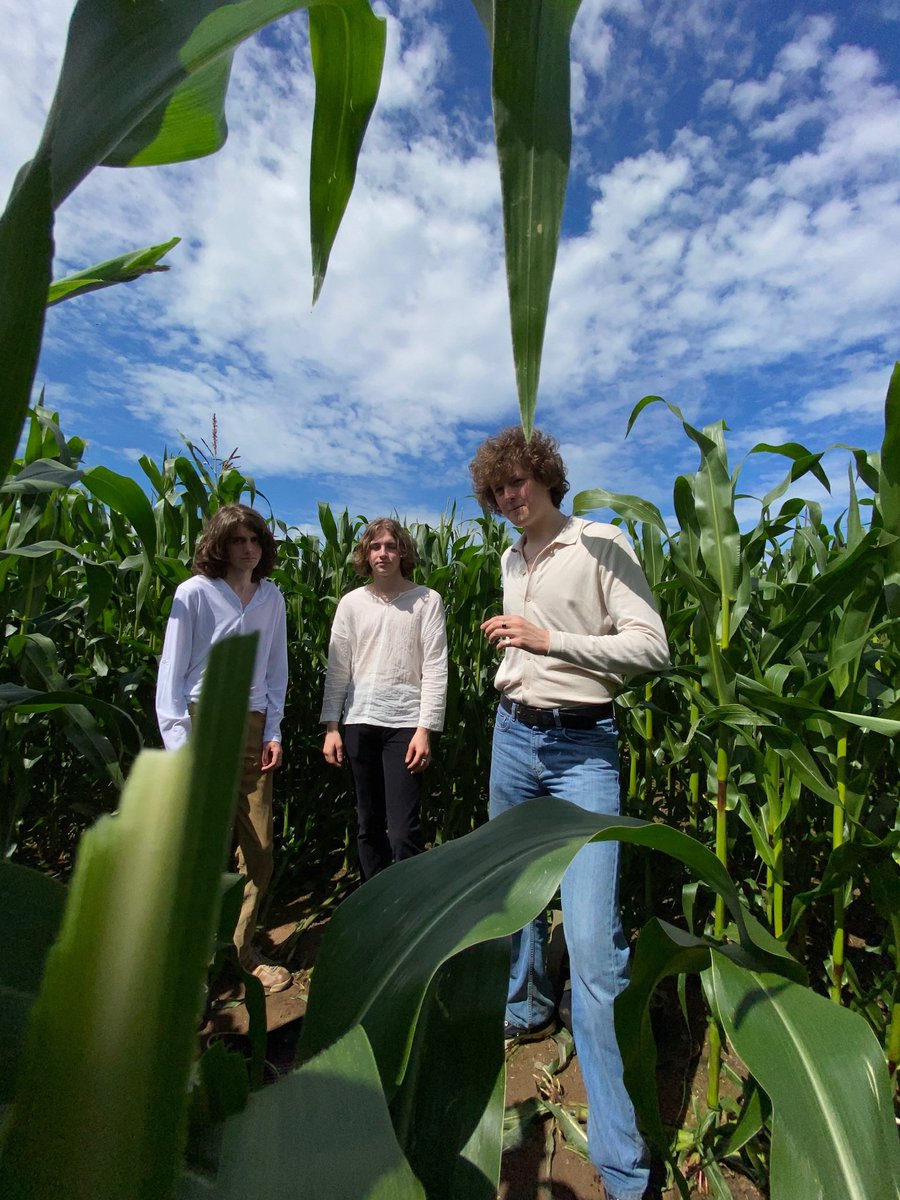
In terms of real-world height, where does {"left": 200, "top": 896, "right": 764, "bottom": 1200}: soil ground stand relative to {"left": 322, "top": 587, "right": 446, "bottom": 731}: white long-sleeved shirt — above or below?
below

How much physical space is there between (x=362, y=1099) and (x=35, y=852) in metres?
3.38

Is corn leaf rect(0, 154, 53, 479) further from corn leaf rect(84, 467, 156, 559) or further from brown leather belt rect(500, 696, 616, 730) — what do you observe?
brown leather belt rect(500, 696, 616, 730)

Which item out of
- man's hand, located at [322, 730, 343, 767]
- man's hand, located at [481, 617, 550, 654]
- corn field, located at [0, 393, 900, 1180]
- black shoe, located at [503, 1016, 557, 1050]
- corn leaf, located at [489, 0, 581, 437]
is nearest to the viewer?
corn leaf, located at [489, 0, 581, 437]

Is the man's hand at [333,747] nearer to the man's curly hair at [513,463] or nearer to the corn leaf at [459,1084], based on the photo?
the man's curly hair at [513,463]

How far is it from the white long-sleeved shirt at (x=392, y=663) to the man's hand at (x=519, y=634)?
78 cm

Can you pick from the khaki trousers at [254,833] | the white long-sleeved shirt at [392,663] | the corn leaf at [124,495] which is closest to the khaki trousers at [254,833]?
the khaki trousers at [254,833]

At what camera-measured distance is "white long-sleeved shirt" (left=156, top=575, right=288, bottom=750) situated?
2.00m

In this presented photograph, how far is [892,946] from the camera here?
1469mm

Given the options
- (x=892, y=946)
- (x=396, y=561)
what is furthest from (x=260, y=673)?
(x=892, y=946)

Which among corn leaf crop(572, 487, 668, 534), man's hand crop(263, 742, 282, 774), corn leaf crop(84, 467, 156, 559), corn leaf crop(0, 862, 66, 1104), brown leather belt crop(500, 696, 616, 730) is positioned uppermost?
corn leaf crop(572, 487, 668, 534)

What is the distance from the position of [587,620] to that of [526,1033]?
1.28 m

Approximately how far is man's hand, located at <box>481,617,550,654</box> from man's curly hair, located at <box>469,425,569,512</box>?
17.3 inches

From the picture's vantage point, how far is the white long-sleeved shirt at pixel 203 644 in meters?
2.00

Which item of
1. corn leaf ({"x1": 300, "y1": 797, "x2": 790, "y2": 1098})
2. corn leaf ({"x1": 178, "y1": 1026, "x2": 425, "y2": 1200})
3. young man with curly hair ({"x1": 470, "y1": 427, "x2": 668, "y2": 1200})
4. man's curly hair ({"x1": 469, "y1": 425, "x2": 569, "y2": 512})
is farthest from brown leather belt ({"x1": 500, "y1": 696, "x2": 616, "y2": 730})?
corn leaf ({"x1": 178, "y1": 1026, "x2": 425, "y2": 1200})
